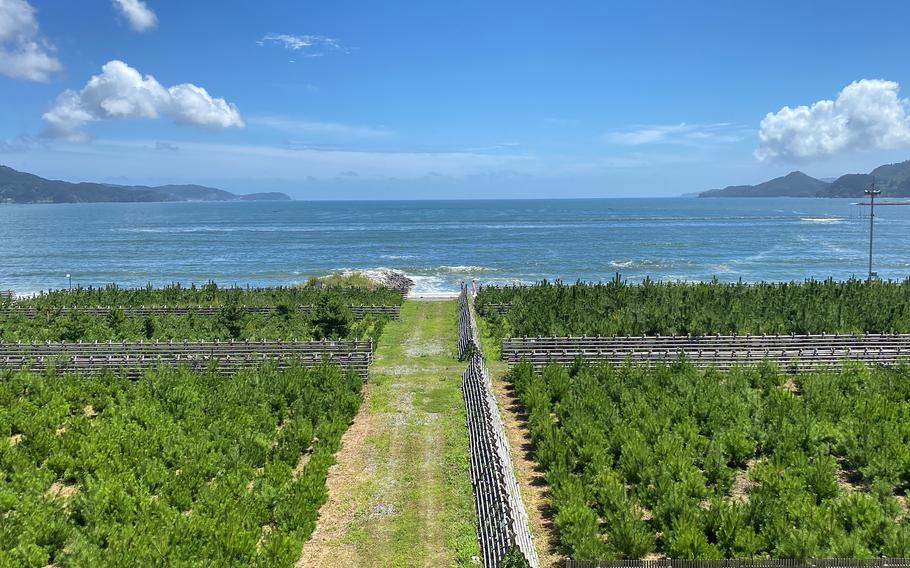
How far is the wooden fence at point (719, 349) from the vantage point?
24766 millimetres

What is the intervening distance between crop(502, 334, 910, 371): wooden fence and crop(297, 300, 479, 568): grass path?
410cm

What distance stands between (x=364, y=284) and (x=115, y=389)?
3313 centimetres

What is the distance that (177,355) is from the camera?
83.9 ft

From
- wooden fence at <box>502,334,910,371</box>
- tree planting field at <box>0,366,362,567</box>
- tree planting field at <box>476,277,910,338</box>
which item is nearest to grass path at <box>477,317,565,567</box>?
wooden fence at <box>502,334,910,371</box>

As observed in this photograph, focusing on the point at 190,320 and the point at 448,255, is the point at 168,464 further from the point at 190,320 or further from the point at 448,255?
the point at 448,255

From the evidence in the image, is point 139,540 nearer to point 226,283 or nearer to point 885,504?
point 885,504

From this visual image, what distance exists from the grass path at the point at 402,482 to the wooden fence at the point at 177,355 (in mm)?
1728

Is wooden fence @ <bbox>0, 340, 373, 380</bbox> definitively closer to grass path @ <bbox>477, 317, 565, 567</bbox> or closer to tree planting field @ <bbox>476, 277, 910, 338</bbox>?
grass path @ <bbox>477, 317, 565, 567</bbox>

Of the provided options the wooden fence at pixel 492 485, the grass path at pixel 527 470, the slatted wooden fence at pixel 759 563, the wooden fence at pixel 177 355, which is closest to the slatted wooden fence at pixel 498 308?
the grass path at pixel 527 470

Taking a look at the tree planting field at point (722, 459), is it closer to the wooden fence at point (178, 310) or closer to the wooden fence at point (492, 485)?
the wooden fence at point (492, 485)

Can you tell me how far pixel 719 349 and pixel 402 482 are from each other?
1730cm

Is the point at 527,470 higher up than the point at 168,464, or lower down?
lower down

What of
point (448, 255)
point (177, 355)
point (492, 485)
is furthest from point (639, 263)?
point (492, 485)

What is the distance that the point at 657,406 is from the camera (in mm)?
19109
